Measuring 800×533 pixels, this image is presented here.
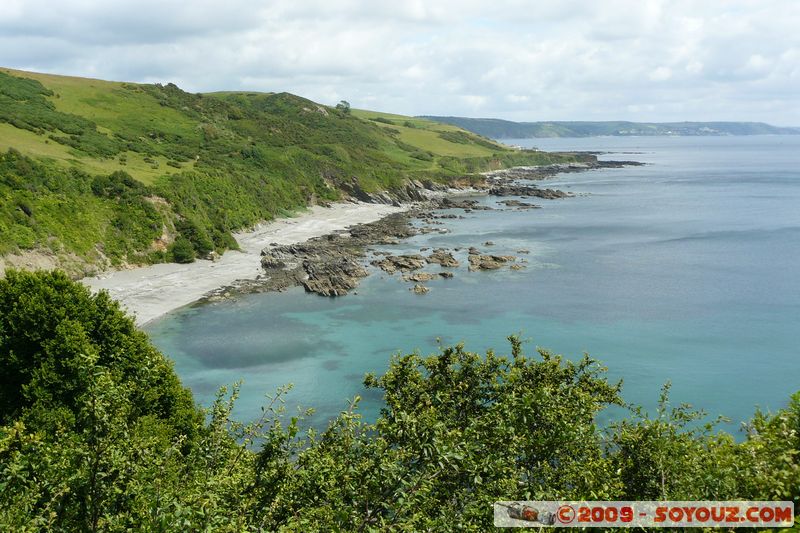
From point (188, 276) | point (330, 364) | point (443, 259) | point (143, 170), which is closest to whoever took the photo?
point (330, 364)

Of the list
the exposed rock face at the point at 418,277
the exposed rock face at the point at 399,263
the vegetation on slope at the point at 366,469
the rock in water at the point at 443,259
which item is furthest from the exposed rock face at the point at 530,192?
the vegetation on slope at the point at 366,469

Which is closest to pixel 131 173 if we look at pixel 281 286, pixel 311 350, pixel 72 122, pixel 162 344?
pixel 72 122

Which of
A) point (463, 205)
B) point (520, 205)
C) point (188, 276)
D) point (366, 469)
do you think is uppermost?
point (463, 205)

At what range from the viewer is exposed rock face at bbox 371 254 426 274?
3713 inches

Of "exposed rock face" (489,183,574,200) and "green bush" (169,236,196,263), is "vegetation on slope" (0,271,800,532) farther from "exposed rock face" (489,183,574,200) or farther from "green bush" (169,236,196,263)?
"exposed rock face" (489,183,574,200)

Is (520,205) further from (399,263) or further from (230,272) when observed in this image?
(230,272)

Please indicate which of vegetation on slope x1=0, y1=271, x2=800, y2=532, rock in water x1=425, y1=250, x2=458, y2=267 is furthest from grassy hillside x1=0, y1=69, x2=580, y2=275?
vegetation on slope x1=0, y1=271, x2=800, y2=532

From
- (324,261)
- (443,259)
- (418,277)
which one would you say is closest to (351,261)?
(324,261)

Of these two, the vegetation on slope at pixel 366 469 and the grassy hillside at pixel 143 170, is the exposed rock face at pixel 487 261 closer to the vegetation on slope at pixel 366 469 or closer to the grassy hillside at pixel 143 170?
the grassy hillside at pixel 143 170

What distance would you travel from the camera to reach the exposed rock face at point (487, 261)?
313ft

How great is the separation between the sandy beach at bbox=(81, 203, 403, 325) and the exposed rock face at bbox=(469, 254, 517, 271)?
112 ft

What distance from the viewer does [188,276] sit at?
275ft

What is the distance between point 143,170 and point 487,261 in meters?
63.4

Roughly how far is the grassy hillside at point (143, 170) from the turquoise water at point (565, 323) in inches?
796
